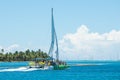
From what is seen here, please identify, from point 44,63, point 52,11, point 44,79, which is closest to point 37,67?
point 44,63

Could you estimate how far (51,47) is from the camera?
15950cm

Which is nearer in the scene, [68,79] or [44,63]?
[68,79]

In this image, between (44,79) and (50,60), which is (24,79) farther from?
(50,60)

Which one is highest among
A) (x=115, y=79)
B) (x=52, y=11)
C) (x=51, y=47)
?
(x=52, y=11)

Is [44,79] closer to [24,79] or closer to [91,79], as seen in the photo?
[24,79]

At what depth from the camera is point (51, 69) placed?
16375 centimetres

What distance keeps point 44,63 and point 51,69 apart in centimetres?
445

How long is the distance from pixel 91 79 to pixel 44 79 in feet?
40.3

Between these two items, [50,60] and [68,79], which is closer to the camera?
[68,79]

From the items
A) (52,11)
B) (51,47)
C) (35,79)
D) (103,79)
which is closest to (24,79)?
(35,79)

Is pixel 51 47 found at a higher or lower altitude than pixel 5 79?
higher

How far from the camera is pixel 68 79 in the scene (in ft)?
359

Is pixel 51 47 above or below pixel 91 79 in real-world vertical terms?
above

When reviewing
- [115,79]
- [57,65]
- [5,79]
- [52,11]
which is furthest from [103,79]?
[52,11]
